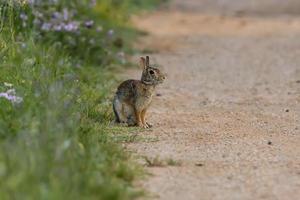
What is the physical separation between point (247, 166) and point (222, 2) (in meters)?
16.6

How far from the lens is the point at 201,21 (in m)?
19.2

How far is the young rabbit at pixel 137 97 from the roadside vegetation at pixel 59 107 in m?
0.17

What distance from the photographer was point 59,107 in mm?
7047

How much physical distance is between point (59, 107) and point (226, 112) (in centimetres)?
291

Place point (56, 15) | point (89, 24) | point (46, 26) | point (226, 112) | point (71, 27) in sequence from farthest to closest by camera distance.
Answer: point (89, 24) → point (56, 15) → point (71, 27) → point (46, 26) → point (226, 112)

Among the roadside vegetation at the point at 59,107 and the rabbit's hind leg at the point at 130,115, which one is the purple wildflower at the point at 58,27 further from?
the rabbit's hind leg at the point at 130,115

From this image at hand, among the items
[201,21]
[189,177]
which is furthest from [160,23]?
[189,177]

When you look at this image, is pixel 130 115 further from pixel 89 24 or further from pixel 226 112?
pixel 89 24

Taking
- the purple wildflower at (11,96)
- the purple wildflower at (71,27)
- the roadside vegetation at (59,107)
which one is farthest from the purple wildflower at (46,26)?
the purple wildflower at (11,96)

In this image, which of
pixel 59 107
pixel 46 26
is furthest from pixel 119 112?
pixel 46 26

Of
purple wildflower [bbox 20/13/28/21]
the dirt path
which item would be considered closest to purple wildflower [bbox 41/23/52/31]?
purple wildflower [bbox 20/13/28/21]

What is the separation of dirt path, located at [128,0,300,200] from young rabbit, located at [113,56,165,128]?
0.20 m

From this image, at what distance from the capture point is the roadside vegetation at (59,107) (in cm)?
575

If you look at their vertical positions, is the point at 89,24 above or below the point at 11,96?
above
